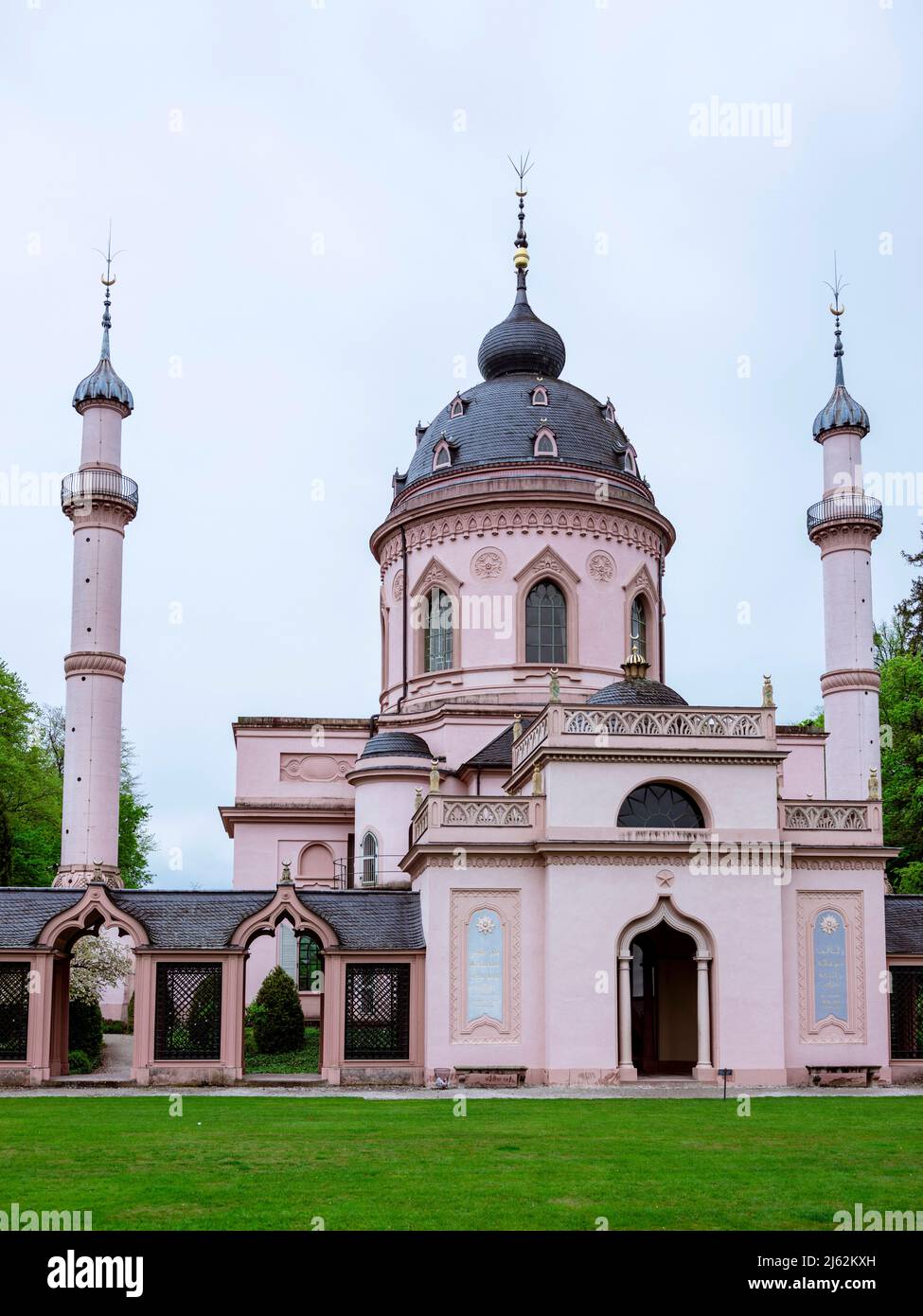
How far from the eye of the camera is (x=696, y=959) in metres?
31.1

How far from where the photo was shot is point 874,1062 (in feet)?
102

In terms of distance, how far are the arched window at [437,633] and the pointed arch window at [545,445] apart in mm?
4672

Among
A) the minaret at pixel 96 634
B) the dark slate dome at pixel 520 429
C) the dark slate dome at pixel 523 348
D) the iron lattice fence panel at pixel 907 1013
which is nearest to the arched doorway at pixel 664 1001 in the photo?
the iron lattice fence panel at pixel 907 1013

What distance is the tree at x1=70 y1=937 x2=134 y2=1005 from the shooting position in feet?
125

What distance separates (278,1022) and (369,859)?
17.5 feet

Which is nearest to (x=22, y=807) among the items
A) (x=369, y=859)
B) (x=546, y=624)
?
(x=369, y=859)

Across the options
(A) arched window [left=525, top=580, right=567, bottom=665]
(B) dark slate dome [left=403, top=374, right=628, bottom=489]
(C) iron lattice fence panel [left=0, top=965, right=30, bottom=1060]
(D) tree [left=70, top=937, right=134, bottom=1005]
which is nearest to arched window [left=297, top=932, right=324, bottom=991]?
(D) tree [left=70, top=937, right=134, bottom=1005]

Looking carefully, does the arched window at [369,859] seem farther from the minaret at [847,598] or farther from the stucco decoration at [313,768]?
the minaret at [847,598]

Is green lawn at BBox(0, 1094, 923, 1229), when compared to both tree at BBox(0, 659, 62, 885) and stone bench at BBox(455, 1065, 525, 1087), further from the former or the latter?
tree at BBox(0, 659, 62, 885)

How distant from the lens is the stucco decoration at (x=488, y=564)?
140 feet

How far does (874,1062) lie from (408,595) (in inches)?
746
